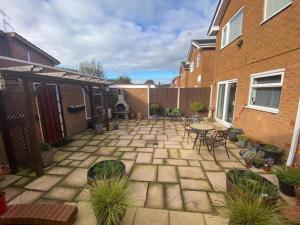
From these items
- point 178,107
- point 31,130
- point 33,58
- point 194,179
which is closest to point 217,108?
point 178,107

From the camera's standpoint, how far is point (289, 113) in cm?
354

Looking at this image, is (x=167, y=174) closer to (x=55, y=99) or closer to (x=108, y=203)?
(x=108, y=203)

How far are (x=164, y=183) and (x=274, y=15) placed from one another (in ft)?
16.8

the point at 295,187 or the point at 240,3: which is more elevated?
the point at 240,3

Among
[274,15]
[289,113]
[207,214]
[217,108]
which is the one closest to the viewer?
[207,214]

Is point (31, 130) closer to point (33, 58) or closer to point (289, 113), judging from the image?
point (289, 113)

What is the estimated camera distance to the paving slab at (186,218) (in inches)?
83.4

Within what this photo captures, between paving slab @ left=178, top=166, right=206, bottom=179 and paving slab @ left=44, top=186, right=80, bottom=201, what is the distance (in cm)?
214

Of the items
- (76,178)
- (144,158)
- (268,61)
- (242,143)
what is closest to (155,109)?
(242,143)

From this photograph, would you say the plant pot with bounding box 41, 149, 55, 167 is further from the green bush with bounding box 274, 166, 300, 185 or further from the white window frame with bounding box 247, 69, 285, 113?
the white window frame with bounding box 247, 69, 285, 113

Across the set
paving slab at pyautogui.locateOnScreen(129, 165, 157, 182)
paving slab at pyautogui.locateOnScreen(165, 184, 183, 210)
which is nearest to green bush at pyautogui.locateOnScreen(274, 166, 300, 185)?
paving slab at pyautogui.locateOnScreen(165, 184, 183, 210)

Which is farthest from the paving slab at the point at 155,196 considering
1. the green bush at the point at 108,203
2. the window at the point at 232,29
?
the window at the point at 232,29

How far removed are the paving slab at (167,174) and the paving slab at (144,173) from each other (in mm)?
121

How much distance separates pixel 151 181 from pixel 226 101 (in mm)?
5759
